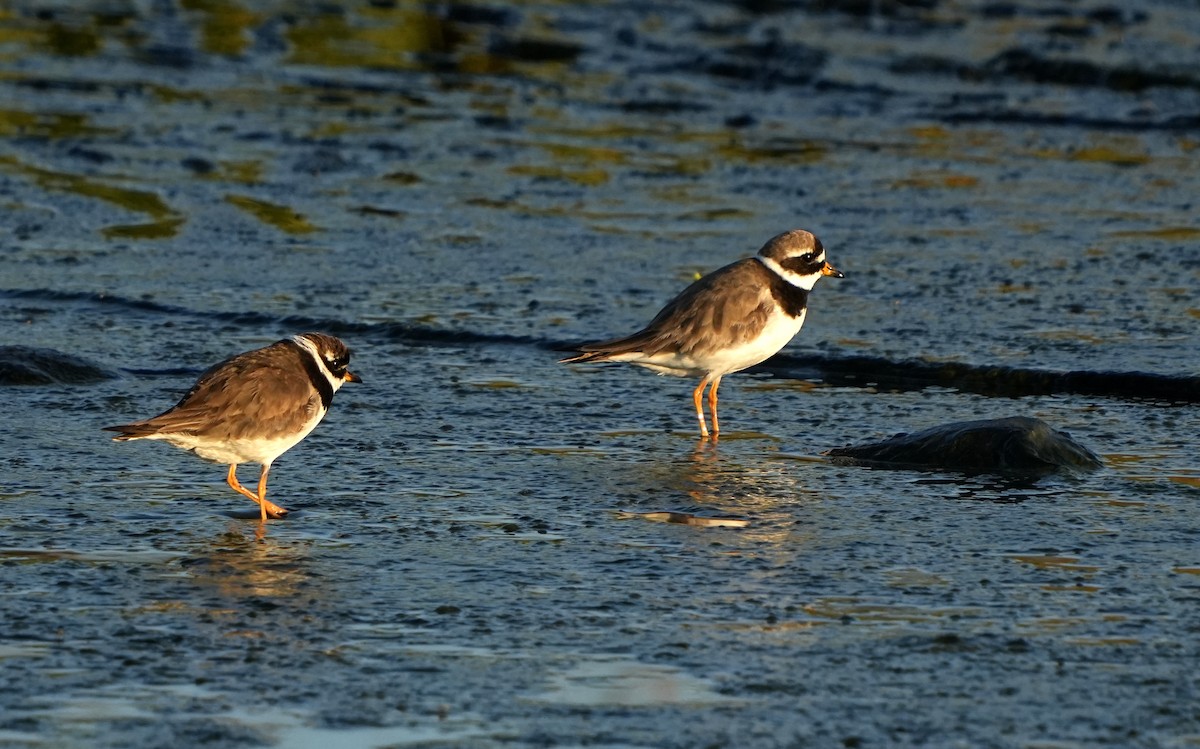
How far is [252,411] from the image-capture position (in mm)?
7121

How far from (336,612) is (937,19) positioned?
787 inches

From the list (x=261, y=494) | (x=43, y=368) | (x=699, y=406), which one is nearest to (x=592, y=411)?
(x=699, y=406)

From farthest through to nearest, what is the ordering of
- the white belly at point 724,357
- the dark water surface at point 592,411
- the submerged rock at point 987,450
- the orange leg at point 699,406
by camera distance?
the white belly at point 724,357, the orange leg at point 699,406, the submerged rock at point 987,450, the dark water surface at point 592,411

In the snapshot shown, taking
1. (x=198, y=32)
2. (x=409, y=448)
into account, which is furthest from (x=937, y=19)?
(x=409, y=448)

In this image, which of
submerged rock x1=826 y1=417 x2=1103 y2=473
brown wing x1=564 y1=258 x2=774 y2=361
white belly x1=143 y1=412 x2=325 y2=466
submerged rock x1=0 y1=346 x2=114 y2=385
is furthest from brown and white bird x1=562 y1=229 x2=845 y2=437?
submerged rock x1=0 y1=346 x2=114 y2=385

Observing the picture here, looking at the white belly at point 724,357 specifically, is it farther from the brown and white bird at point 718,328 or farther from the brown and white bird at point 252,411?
the brown and white bird at point 252,411

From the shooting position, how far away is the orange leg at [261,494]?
7129 millimetres

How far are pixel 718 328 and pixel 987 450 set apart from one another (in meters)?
1.50

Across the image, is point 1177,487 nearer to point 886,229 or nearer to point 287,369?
point 287,369

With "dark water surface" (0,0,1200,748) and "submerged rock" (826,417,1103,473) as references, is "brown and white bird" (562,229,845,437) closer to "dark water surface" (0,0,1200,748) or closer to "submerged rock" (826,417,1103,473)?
"dark water surface" (0,0,1200,748)

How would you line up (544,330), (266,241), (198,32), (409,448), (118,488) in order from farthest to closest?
(198,32) → (266,241) → (544,330) → (409,448) → (118,488)

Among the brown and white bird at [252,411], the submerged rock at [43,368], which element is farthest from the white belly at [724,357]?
the submerged rock at [43,368]

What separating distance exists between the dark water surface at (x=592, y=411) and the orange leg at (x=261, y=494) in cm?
12

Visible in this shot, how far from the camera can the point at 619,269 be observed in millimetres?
11992
